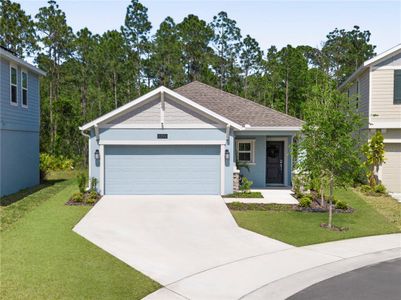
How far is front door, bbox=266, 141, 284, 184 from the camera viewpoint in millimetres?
19711

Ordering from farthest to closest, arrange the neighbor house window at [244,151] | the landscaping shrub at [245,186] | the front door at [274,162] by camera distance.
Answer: the front door at [274,162] → the neighbor house window at [244,151] → the landscaping shrub at [245,186]

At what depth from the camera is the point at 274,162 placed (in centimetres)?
1995

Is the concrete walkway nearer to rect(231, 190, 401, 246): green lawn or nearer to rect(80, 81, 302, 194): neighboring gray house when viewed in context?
rect(80, 81, 302, 194): neighboring gray house

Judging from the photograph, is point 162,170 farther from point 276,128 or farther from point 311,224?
point 311,224

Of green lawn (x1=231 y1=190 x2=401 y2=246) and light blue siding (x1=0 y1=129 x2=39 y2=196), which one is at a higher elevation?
light blue siding (x1=0 y1=129 x2=39 y2=196)

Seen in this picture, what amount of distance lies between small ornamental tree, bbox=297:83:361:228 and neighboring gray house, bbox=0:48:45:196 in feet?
38.2

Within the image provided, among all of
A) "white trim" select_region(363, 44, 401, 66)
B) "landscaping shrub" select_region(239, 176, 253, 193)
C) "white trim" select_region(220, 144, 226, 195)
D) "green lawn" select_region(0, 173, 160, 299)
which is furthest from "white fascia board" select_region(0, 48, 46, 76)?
"white trim" select_region(363, 44, 401, 66)

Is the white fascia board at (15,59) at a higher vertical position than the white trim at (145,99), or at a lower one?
higher

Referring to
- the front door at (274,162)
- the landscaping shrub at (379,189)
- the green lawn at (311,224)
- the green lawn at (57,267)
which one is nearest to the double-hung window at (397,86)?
the landscaping shrub at (379,189)

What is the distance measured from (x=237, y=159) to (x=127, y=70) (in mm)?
21058

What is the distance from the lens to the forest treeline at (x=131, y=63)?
30594 millimetres

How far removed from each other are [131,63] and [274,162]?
21.6 meters

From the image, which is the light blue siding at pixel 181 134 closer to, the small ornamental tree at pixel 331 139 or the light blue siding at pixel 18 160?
the light blue siding at pixel 18 160

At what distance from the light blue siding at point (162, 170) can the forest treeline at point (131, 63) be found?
11.5 meters
